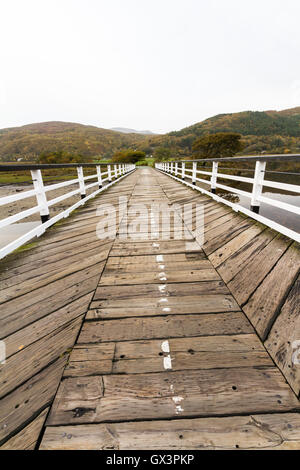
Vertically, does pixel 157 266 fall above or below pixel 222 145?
below

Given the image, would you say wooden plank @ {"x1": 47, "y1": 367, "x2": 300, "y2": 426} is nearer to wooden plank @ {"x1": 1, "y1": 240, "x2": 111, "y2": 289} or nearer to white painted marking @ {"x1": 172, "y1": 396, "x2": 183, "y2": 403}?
white painted marking @ {"x1": 172, "y1": 396, "x2": 183, "y2": 403}

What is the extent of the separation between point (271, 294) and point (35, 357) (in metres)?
1.91

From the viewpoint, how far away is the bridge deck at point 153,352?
0.95 m

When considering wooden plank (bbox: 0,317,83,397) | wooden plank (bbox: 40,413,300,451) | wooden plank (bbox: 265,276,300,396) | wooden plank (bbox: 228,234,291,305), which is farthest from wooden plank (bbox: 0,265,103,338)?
wooden plank (bbox: 265,276,300,396)

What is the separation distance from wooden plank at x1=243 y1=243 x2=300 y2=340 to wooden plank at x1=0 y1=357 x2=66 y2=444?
139 centimetres

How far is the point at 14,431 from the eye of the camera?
953 millimetres

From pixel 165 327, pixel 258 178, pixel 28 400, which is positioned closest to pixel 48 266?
pixel 28 400

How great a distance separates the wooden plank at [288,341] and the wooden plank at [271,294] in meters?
0.05

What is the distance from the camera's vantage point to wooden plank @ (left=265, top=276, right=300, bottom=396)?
118cm

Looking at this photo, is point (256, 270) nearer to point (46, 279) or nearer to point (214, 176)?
point (46, 279)

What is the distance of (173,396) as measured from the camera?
1.07 metres

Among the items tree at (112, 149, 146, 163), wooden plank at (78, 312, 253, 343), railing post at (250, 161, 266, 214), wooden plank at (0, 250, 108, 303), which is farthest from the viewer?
tree at (112, 149, 146, 163)

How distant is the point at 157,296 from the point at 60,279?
110cm

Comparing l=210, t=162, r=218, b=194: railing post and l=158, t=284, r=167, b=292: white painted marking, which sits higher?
l=210, t=162, r=218, b=194: railing post
